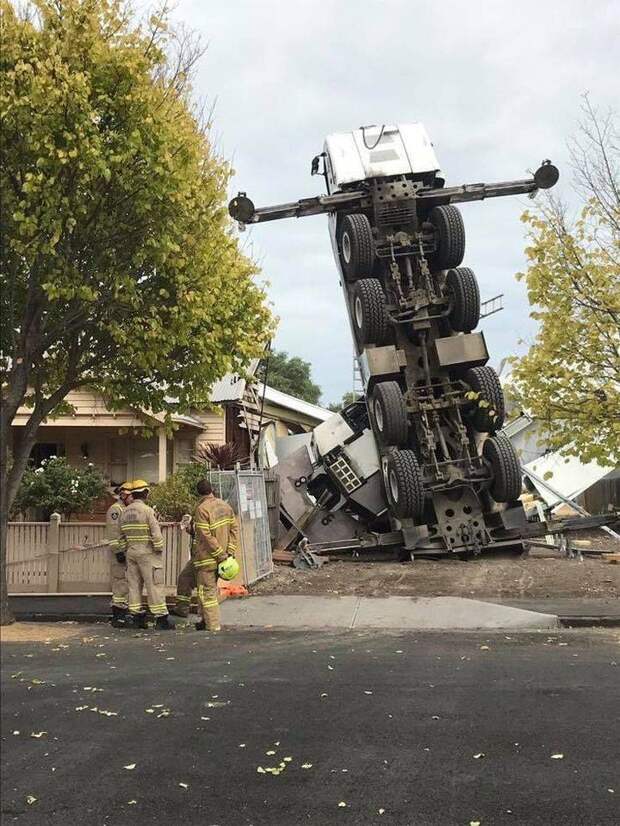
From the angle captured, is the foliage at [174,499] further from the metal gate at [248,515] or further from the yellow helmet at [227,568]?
the yellow helmet at [227,568]

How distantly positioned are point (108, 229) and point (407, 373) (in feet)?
23.5

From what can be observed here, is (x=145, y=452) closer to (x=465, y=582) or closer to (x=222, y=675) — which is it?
(x=465, y=582)

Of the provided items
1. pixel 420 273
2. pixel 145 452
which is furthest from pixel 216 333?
pixel 145 452

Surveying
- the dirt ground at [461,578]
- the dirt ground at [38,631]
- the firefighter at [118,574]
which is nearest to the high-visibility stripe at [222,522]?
the firefighter at [118,574]

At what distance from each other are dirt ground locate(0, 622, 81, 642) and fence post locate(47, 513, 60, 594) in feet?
4.38

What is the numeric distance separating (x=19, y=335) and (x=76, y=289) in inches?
57.7

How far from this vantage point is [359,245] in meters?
14.6

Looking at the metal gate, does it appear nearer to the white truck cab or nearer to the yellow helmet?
the yellow helmet

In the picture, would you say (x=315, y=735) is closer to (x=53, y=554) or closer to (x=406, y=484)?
(x=53, y=554)

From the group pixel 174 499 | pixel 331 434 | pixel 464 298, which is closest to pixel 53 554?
pixel 174 499

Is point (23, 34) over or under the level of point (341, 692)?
over

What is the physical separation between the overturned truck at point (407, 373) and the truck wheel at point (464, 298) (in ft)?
0.07

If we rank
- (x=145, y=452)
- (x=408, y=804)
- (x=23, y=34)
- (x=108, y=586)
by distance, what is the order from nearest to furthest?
(x=408, y=804)
(x=23, y=34)
(x=108, y=586)
(x=145, y=452)

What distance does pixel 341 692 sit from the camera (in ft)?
19.8
